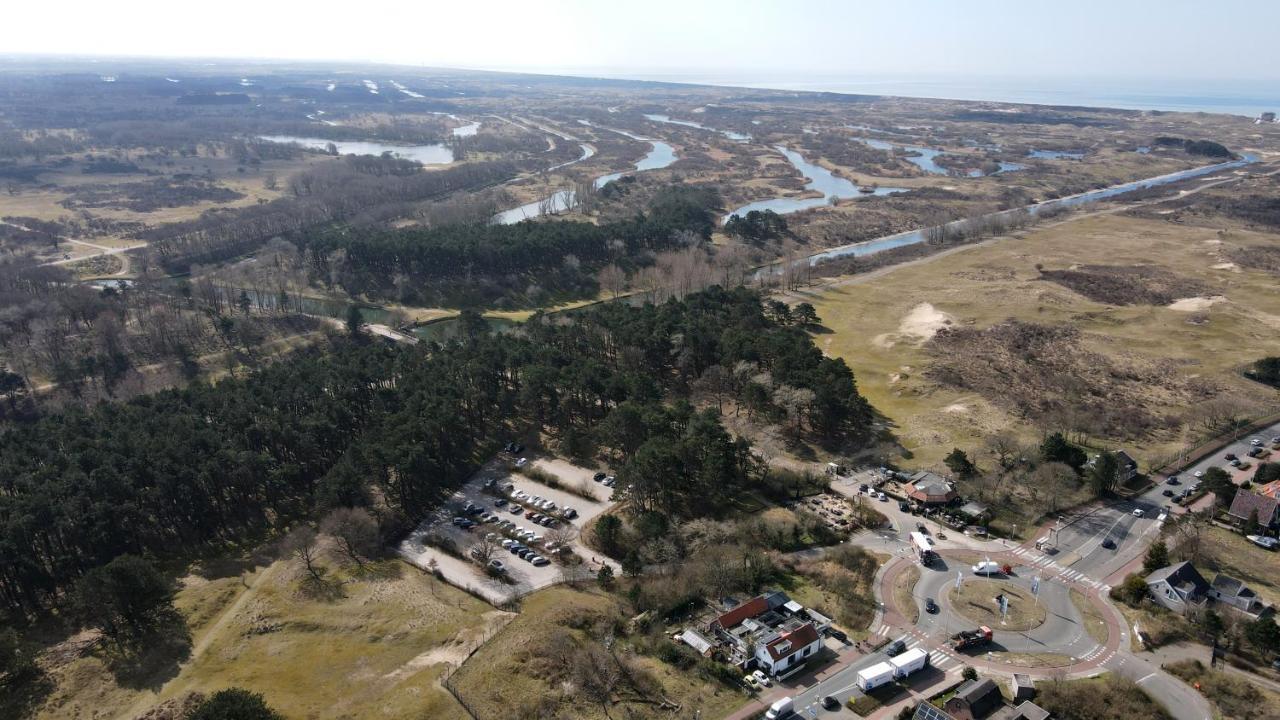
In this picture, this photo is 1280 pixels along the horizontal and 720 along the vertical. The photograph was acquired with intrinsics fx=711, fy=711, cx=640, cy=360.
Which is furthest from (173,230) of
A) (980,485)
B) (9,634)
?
(980,485)

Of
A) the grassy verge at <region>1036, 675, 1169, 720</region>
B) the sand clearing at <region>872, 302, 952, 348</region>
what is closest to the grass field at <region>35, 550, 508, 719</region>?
the grassy verge at <region>1036, 675, 1169, 720</region>

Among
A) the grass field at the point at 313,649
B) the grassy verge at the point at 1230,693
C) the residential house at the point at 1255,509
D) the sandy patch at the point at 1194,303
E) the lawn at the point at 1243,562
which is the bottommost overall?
the grass field at the point at 313,649

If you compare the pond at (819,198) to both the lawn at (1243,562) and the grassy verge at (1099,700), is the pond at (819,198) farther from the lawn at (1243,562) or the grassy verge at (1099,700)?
the grassy verge at (1099,700)

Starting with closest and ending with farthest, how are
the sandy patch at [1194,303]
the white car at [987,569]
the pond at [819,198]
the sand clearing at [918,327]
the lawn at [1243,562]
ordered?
1. the lawn at [1243,562]
2. the white car at [987,569]
3. the sand clearing at [918,327]
4. the sandy patch at [1194,303]
5. the pond at [819,198]

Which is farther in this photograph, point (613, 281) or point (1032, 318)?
point (613, 281)

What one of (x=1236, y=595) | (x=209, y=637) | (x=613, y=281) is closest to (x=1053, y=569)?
(x=1236, y=595)

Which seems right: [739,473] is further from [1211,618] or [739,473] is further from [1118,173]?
[1118,173]

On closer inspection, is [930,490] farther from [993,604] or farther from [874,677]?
[874,677]

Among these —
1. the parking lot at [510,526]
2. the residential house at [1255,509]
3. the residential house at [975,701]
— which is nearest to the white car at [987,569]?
the residential house at [975,701]
